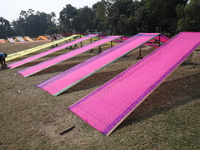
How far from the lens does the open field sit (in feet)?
8.95

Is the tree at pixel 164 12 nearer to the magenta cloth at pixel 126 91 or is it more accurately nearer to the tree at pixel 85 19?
the magenta cloth at pixel 126 91

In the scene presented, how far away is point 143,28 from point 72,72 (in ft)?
87.6

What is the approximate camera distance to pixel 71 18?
64.2m

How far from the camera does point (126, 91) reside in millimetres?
3979

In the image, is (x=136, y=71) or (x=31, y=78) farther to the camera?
(x=31, y=78)

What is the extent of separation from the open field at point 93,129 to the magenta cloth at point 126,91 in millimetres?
210

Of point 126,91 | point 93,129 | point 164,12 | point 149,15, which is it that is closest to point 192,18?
point 164,12

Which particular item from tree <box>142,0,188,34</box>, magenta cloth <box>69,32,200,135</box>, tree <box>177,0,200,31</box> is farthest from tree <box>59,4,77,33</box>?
magenta cloth <box>69,32,200,135</box>

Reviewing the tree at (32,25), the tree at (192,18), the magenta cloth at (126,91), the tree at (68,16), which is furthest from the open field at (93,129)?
the tree at (32,25)

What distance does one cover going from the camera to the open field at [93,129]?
2.73 meters

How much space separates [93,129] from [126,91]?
53.7 inches

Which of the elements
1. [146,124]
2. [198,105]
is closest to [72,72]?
[146,124]

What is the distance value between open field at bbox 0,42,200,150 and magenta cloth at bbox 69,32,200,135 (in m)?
0.21

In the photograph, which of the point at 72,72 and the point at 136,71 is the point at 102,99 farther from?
the point at 72,72
